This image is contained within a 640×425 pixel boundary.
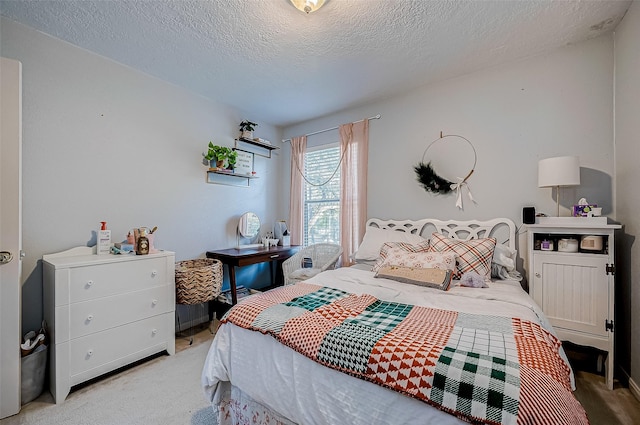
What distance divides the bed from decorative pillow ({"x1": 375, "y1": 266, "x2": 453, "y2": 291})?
11mm

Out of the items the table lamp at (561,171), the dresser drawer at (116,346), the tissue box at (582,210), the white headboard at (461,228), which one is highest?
the table lamp at (561,171)

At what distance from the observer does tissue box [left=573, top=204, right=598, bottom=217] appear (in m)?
2.00

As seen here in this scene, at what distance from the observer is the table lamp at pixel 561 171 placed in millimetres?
2008

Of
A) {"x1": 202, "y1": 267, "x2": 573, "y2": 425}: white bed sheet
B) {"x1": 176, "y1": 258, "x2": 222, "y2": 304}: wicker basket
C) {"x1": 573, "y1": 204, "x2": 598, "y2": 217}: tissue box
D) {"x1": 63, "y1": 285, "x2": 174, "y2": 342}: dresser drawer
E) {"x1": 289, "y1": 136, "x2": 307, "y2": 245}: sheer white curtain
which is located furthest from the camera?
{"x1": 289, "y1": 136, "x2": 307, "y2": 245}: sheer white curtain

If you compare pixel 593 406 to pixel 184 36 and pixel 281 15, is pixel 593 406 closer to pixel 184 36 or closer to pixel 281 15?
pixel 281 15

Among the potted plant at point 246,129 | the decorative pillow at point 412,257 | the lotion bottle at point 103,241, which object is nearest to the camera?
the decorative pillow at point 412,257

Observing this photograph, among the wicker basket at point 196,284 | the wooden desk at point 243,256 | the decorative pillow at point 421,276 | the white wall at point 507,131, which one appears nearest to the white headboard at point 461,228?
the white wall at point 507,131

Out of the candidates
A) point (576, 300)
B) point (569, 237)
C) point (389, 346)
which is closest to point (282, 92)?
point (389, 346)

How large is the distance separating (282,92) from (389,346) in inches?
110

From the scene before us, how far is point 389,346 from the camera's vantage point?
1.02 meters

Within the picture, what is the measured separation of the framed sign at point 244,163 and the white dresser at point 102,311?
1.48 metres

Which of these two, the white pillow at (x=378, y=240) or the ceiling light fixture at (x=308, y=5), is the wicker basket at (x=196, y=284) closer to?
the white pillow at (x=378, y=240)

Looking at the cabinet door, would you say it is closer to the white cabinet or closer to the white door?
the white cabinet

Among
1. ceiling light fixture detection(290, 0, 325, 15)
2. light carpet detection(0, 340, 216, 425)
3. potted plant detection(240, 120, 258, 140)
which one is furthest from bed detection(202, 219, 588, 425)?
potted plant detection(240, 120, 258, 140)
